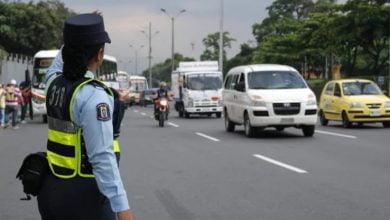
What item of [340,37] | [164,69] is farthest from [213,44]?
[340,37]

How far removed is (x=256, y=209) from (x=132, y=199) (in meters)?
1.72

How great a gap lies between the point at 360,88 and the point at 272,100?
5.97 metres

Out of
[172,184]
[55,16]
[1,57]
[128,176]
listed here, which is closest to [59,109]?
[172,184]

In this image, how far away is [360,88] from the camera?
2286cm

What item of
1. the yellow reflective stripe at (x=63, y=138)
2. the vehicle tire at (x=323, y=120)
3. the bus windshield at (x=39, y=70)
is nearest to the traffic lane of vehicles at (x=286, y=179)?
the yellow reflective stripe at (x=63, y=138)

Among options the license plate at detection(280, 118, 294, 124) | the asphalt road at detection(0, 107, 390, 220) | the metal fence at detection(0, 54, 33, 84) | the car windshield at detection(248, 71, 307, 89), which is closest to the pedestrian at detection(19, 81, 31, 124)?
the metal fence at detection(0, 54, 33, 84)

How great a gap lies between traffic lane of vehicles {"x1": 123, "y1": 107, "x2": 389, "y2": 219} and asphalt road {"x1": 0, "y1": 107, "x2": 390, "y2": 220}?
0.04 ft

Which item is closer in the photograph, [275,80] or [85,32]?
[85,32]

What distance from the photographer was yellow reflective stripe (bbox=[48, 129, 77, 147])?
3.38 metres

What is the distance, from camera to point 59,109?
3459 mm

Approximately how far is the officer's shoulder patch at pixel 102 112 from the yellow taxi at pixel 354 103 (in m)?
18.9

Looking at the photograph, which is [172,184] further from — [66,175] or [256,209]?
[66,175]

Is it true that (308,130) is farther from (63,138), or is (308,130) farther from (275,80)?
(63,138)

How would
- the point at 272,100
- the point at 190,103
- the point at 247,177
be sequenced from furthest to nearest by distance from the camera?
the point at 190,103
the point at 272,100
the point at 247,177
